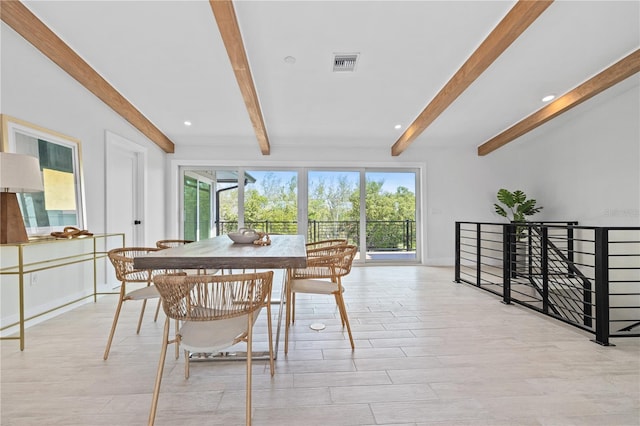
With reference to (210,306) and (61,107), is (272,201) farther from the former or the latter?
(210,306)

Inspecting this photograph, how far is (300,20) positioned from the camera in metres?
2.73

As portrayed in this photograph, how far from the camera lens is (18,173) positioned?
7.57 feet

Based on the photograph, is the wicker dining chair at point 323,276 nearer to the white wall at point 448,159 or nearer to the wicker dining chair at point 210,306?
the wicker dining chair at point 210,306

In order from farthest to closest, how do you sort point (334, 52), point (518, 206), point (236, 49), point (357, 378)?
point (518, 206) → point (334, 52) → point (236, 49) → point (357, 378)

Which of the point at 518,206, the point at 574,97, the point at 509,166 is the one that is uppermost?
the point at 574,97

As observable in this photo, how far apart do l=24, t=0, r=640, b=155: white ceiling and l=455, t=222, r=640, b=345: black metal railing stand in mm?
1819

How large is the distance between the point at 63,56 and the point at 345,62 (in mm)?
2819

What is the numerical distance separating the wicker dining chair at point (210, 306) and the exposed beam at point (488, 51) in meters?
2.95

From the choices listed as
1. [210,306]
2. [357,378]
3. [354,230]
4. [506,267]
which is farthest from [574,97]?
[210,306]

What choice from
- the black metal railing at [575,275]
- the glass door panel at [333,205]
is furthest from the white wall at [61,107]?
the black metal railing at [575,275]

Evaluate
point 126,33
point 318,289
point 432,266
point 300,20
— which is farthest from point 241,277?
point 432,266

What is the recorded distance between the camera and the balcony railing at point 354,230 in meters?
5.91

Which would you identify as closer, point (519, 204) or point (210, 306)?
point (210, 306)

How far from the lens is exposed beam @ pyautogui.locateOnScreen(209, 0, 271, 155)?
8.00 ft
